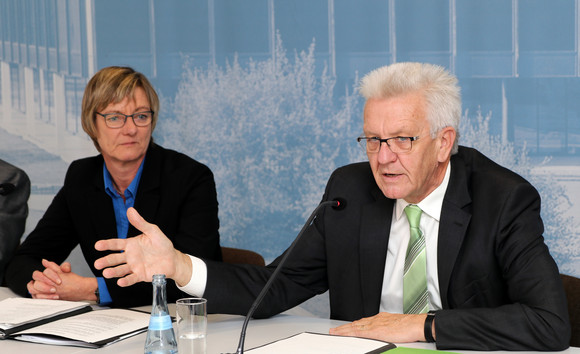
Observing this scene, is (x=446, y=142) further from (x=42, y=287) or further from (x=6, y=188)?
(x=6, y=188)

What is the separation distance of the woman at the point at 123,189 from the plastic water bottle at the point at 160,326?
1014 millimetres

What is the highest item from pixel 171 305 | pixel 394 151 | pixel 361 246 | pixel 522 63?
pixel 522 63

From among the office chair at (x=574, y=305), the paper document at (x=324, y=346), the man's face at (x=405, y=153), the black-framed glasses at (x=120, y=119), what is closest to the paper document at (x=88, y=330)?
the paper document at (x=324, y=346)

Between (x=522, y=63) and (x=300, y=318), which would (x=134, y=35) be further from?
(x=300, y=318)

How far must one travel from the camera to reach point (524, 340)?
1752mm

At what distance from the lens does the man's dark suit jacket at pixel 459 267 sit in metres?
1.77

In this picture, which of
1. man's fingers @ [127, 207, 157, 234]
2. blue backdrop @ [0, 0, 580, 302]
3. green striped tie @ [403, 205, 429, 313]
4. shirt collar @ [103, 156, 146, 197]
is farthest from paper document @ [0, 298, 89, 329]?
blue backdrop @ [0, 0, 580, 302]

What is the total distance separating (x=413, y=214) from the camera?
2.17 m

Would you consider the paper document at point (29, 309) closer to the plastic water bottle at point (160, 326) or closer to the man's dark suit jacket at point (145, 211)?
the man's dark suit jacket at point (145, 211)

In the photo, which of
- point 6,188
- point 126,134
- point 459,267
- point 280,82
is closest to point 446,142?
point 459,267

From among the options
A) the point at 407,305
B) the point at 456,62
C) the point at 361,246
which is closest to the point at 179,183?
the point at 361,246

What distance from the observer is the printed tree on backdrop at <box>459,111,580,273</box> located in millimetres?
3066

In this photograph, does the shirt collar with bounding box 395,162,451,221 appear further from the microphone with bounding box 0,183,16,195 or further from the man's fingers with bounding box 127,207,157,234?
the microphone with bounding box 0,183,16,195

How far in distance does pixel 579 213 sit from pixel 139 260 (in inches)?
77.9
